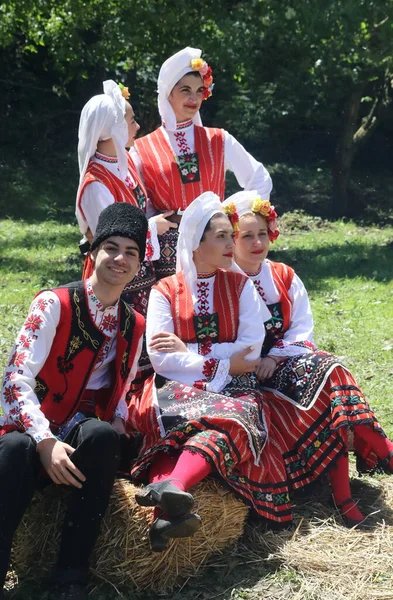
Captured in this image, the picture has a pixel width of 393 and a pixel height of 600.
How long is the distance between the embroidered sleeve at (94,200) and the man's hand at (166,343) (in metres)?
0.81

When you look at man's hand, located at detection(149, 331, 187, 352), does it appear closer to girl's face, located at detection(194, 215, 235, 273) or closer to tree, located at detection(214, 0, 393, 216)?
girl's face, located at detection(194, 215, 235, 273)

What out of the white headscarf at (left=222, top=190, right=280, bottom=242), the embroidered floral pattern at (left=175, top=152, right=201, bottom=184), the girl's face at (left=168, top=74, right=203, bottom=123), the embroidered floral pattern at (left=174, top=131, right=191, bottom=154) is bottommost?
the white headscarf at (left=222, top=190, right=280, bottom=242)

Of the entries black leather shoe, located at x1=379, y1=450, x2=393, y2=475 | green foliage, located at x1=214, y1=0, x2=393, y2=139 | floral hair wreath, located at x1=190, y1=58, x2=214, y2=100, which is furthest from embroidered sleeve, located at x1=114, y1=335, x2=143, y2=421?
green foliage, located at x1=214, y1=0, x2=393, y2=139

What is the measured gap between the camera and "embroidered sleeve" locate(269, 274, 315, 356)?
4500mm

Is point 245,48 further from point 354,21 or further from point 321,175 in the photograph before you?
point 321,175

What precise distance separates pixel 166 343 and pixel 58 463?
0.97 metres

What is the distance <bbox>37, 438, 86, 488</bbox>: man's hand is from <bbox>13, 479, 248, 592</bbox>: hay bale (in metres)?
0.37

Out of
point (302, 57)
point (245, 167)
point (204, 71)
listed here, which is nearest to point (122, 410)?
point (245, 167)

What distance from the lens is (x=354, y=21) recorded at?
36.6ft

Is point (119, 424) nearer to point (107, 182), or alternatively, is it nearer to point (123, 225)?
point (123, 225)

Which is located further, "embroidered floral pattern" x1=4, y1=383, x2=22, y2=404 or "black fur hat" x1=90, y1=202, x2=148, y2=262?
"black fur hat" x1=90, y1=202, x2=148, y2=262

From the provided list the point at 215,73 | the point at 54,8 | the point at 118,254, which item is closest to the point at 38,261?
the point at 54,8

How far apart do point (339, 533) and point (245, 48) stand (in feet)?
30.7

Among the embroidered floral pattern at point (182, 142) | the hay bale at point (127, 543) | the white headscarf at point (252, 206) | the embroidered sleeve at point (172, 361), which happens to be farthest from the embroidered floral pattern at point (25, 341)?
the embroidered floral pattern at point (182, 142)
